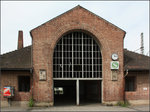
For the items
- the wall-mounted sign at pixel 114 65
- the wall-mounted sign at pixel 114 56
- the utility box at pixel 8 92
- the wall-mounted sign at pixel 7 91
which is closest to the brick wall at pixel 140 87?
the wall-mounted sign at pixel 114 65

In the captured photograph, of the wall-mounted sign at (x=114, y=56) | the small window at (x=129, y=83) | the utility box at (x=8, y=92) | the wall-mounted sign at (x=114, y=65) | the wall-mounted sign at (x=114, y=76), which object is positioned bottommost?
the utility box at (x=8, y=92)

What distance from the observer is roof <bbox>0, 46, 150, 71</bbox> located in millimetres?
18125

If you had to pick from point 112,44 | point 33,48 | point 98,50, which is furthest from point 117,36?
point 33,48

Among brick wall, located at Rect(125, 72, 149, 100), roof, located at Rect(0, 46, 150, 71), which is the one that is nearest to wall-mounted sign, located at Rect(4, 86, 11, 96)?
roof, located at Rect(0, 46, 150, 71)

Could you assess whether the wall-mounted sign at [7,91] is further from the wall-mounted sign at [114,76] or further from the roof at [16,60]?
the wall-mounted sign at [114,76]

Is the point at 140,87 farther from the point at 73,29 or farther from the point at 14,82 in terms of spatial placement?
the point at 14,82

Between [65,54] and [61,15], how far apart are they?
3.62 m

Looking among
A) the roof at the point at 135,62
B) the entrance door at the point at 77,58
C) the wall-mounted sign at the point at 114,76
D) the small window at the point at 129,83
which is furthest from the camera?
the small window at the point at 129,83

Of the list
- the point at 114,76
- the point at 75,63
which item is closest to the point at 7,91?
the point at 75,63

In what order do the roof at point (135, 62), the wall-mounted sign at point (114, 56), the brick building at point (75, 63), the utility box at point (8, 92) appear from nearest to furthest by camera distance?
the utility box at point (8, 92) → the brick building at point (75, 63) → the wall-mounted sign at point (114, 56) → the roof at point (135, 62)

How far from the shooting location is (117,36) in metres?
19.5

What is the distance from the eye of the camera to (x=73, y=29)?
18938 mm

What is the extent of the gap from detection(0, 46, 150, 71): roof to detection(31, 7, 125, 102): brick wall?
1091mm

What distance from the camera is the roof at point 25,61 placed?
1812cm
